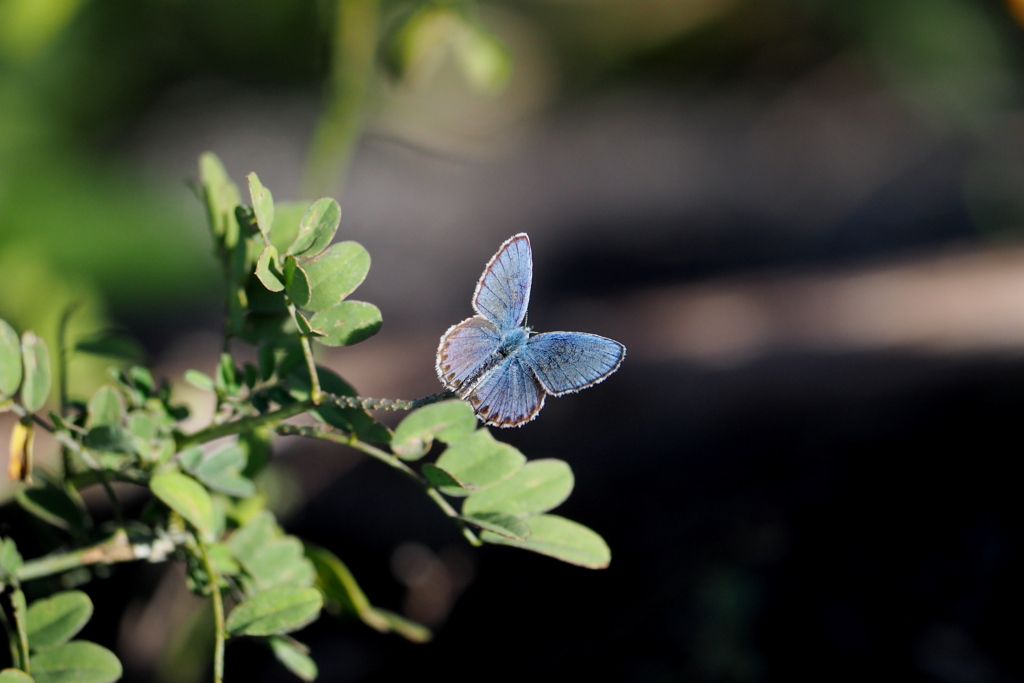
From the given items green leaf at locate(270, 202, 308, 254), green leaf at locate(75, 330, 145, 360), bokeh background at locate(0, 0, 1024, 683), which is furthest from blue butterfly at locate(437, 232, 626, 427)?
bokeh background at locate(0, 0, 1024, 683)

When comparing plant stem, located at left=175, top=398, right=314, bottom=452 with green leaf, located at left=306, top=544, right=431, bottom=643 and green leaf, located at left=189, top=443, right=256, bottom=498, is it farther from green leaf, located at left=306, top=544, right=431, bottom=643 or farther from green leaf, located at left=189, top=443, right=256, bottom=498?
green leaf, located at left=306, top=544, right=431, bottom=643

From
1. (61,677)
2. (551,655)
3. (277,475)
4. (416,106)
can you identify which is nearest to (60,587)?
(61,677)

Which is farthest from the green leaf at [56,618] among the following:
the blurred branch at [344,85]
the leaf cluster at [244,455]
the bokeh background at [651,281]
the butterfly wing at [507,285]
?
the blurred branch at [344,85]

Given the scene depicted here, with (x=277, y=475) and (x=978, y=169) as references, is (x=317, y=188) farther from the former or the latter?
(x=978, y=169)

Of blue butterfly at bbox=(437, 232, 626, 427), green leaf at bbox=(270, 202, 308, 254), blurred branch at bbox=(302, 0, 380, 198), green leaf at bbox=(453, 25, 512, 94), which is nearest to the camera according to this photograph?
blue butterfly at bbox=(437, 232, 626, 427)

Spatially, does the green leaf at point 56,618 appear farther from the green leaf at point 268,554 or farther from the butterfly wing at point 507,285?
the butterfly wing at point 507,285

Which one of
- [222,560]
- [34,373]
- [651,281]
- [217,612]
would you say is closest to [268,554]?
[222,560]
